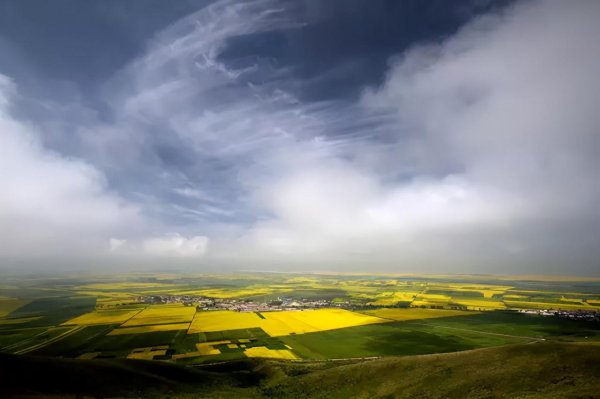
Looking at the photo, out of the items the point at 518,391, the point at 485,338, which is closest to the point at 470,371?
the point at 518,391

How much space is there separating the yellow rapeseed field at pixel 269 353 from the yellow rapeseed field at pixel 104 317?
6711 cm

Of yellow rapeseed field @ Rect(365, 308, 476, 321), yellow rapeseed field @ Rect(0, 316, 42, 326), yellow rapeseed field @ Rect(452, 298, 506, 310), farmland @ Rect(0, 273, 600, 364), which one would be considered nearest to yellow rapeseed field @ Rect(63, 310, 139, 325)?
farmland @ Rect(0, 273, 600, 364)

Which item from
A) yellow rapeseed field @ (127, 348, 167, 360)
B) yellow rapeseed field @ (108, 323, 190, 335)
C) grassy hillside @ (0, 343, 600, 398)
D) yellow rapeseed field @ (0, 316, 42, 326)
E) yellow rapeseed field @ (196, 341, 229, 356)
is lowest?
yellow rapeseed field @ (0, 316, 42, 326)

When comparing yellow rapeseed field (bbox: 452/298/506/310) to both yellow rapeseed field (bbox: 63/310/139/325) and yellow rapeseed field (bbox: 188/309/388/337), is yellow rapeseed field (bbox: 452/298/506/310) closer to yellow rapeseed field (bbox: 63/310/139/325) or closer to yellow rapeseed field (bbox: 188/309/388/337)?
yellow rapeseed field (bbox: 188/309/388/337)

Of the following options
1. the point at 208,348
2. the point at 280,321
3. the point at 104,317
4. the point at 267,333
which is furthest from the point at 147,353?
the point at 104,317

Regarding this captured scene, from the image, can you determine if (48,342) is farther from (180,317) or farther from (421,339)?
(421,339)

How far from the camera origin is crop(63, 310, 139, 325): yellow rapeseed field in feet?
373

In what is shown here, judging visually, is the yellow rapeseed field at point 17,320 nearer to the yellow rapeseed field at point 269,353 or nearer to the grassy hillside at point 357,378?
the grassy hillside at point 357,378

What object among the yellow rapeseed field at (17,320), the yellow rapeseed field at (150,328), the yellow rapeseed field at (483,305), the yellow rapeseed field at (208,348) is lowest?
the yellow rapeseed field at (483,305)

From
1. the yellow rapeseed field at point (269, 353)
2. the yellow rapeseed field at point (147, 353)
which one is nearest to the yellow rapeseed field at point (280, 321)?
the yellow rapeseed field at point (269, 353)

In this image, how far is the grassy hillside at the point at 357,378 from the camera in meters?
33.4

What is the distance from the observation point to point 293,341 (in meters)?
85.2

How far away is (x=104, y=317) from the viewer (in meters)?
123

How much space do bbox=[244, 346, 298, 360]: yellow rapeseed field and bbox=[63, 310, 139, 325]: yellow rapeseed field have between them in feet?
220
